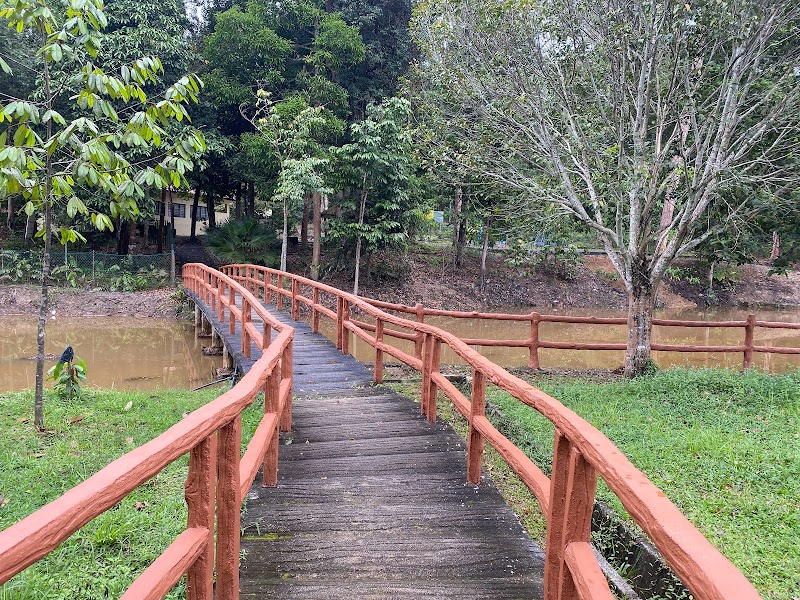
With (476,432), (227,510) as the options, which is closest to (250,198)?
(476,432)

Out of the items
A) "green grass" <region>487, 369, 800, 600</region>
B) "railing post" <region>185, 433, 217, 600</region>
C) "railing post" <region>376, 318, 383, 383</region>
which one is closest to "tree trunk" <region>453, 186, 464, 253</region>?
"green grass" <region>487, 369, 800, 600</region>

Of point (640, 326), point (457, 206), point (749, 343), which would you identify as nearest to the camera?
point (640, 326)

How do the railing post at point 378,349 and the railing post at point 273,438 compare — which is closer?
the railing post at point 273,438

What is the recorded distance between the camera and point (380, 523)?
3.64 metres

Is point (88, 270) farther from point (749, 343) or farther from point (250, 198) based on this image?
point (749, 343)

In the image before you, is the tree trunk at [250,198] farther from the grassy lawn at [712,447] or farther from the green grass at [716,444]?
the grassy lawn at [712,447]

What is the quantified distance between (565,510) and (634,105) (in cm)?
775

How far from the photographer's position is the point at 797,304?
101 feet

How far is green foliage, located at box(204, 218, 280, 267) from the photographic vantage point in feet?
76.4

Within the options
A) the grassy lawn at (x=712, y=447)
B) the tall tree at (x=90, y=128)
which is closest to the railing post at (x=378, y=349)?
the grassy lawn at (x=712, y=447)

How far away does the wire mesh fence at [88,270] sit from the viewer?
21.7 m

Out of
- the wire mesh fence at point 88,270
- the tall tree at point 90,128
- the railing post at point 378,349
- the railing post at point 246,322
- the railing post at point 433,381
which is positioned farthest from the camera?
the wire mesh fence at point 88,270

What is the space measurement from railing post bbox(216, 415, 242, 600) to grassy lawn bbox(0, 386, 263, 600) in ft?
1.83

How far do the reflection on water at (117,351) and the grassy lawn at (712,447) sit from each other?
6986 mm
